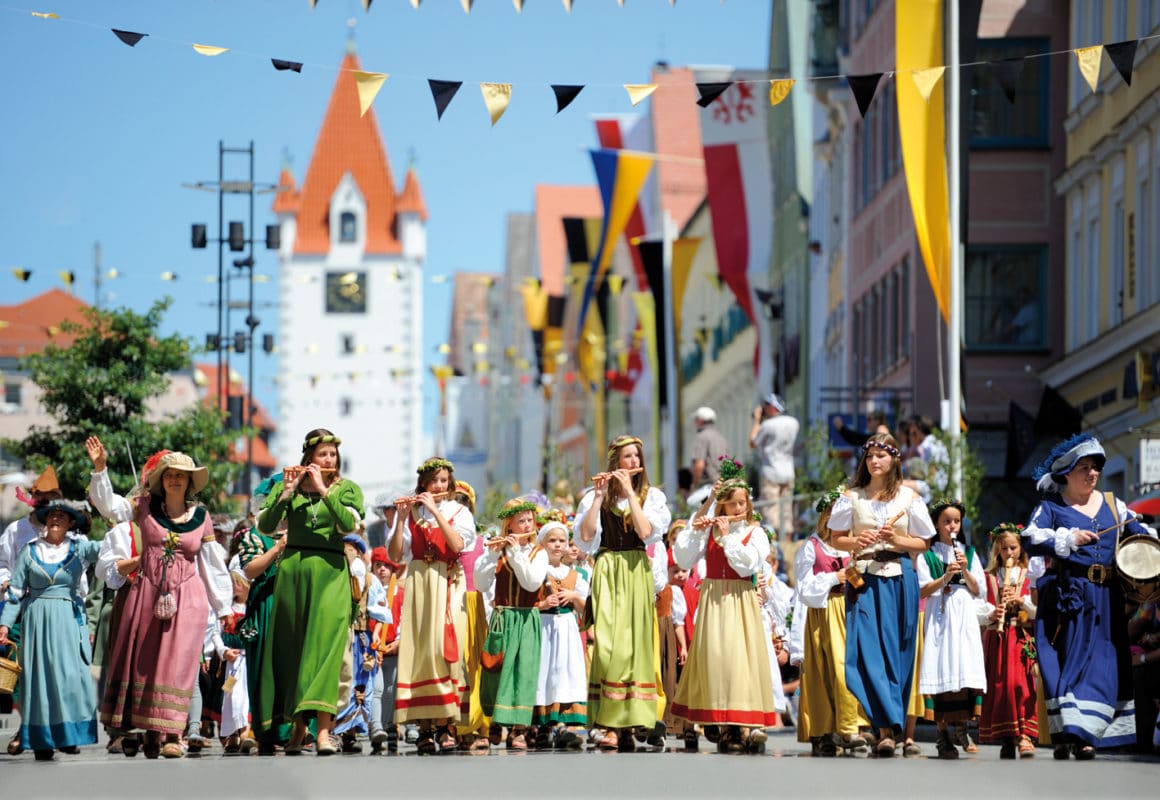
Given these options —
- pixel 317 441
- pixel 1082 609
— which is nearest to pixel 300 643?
pixel 317 441

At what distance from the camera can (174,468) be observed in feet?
48.3

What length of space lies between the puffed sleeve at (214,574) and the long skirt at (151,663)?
11 centimetres

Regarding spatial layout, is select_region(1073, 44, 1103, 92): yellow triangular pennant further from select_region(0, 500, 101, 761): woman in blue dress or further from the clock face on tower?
the clock face on tower

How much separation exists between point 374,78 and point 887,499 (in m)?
5.73

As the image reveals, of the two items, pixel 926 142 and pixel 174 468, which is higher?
pixel 926 142

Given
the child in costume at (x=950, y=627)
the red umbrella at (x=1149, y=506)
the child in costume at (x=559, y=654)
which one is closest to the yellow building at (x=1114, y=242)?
the red umbrella at (x=1149, y=506)

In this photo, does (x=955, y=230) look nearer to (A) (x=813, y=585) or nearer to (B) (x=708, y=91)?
(B) (x=708, y=91)

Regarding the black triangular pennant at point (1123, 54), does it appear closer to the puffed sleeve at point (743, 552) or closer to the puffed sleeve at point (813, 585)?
the puffed sleeve at point (813, 585)


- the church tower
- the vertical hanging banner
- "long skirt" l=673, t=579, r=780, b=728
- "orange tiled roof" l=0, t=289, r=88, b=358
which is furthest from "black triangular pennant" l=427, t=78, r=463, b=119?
Answer: the church tower

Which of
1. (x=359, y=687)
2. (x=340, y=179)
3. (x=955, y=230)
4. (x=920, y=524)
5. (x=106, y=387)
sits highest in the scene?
(x=340, y=179)

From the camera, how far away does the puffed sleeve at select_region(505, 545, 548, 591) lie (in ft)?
51.9

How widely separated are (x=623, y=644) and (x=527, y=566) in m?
1.07

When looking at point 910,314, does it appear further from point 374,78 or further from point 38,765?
point 38,765

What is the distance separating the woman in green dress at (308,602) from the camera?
567 inches
